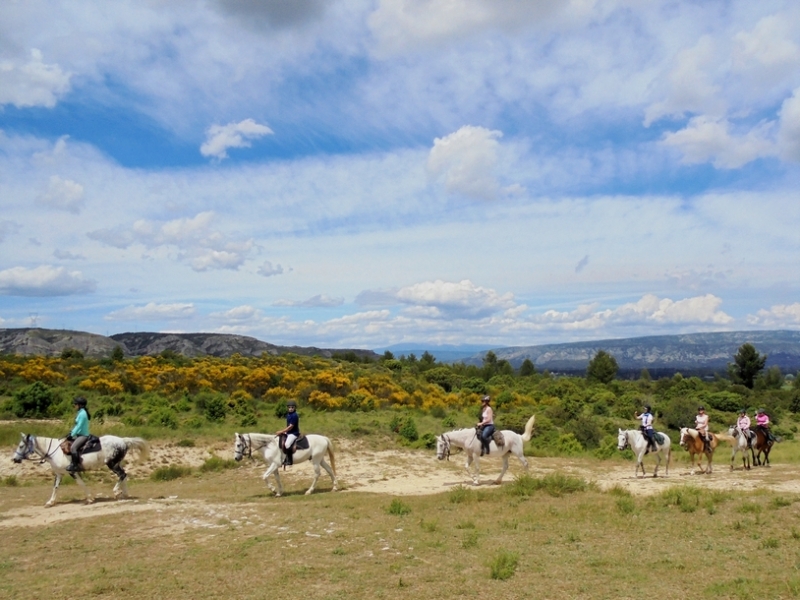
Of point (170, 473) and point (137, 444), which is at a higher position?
point (137, 444)

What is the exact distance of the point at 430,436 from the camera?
26.6 m

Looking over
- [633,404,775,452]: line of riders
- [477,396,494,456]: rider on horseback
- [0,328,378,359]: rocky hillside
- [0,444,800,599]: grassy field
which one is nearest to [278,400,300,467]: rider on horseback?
[0,444,800,599]: grassy field

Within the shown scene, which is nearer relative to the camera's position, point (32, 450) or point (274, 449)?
point (32, 450)

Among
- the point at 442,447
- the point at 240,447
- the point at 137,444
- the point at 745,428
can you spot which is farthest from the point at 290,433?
the point at 745,428

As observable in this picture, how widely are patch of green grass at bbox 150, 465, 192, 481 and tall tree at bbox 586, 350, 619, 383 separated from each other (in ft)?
164

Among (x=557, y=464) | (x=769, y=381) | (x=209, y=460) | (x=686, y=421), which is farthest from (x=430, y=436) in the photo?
(x=769, y=381)

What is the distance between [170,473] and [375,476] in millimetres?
6725

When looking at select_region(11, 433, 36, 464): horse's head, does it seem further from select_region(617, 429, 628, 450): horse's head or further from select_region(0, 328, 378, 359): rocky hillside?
select_region(0, 328, 378, 359): rocky hillside

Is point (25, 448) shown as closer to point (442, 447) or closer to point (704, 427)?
point (442, 447)

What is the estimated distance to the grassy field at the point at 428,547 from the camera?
8.05 meters

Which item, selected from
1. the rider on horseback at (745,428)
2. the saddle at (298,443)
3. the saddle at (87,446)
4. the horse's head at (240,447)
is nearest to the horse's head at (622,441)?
the rider on horseback at (745,428)

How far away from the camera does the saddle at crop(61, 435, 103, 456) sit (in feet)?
48.0

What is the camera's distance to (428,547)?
10.1 m

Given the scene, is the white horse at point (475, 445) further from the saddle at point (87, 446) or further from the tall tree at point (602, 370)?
the tall tree at point (602, 370)
